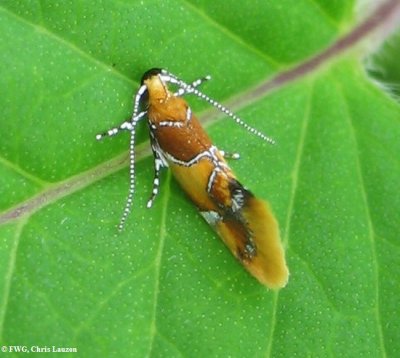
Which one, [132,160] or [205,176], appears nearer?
[132,160]

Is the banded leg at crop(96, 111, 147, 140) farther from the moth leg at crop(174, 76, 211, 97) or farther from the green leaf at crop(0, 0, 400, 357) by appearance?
the moth leg at crop(174, 76, 211, 97)

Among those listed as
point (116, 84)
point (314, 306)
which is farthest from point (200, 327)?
point (116, 84)

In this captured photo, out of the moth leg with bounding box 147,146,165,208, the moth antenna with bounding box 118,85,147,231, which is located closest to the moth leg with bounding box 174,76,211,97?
the moth antenna with bounding box 118,85,147,231

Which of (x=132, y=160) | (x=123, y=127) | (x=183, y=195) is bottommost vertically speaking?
(x=183, y=195)

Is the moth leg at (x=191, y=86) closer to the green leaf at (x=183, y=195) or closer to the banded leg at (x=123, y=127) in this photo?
the green leaf at (x=183, y=195)

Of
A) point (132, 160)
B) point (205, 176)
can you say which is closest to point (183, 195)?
point (205, 176)

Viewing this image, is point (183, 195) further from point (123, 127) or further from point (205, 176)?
point (123, 127)

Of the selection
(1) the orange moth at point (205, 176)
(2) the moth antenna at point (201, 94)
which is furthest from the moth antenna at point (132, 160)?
(2) the moth antenna at point (201, 94)
